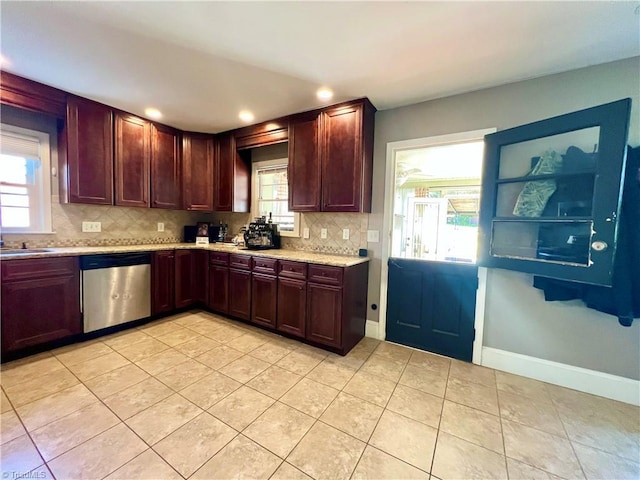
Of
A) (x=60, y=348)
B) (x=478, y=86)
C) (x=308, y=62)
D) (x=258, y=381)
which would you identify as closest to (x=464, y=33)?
(x=478, y=86)

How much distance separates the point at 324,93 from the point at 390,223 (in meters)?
1.47

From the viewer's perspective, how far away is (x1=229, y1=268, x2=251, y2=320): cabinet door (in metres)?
3.07

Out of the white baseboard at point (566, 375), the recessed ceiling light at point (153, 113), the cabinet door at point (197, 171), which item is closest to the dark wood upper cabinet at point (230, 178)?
the cabinet door at point (197, 171)

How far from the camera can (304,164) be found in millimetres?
2924

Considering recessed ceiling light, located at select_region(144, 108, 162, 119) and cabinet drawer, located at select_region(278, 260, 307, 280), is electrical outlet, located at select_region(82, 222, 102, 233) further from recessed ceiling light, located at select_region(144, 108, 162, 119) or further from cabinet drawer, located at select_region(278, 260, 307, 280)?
cabinet drawer, located at select_region(278, 260, 307, 280)

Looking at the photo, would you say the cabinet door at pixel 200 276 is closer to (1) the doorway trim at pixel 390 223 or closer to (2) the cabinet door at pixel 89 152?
(2) the cabinet door at pixel 89 152

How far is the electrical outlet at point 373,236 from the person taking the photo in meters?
2.86

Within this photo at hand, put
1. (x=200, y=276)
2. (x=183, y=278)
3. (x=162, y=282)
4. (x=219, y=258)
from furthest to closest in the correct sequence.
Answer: (x=200, y=276), (x=183, y=278), (x=219, y=258), (x=162, y=282)

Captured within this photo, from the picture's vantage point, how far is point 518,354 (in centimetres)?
226

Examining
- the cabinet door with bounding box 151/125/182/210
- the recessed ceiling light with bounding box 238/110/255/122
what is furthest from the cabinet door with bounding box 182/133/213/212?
the recessed ceiling light with bounding box 238/110/255/122

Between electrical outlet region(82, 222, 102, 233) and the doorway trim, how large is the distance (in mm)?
3409

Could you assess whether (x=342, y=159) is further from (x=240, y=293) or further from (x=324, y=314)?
(x=240, y=293)

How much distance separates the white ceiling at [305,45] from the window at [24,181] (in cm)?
69

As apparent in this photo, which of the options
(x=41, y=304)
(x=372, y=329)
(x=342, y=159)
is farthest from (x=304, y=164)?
(x=41, y=304)
